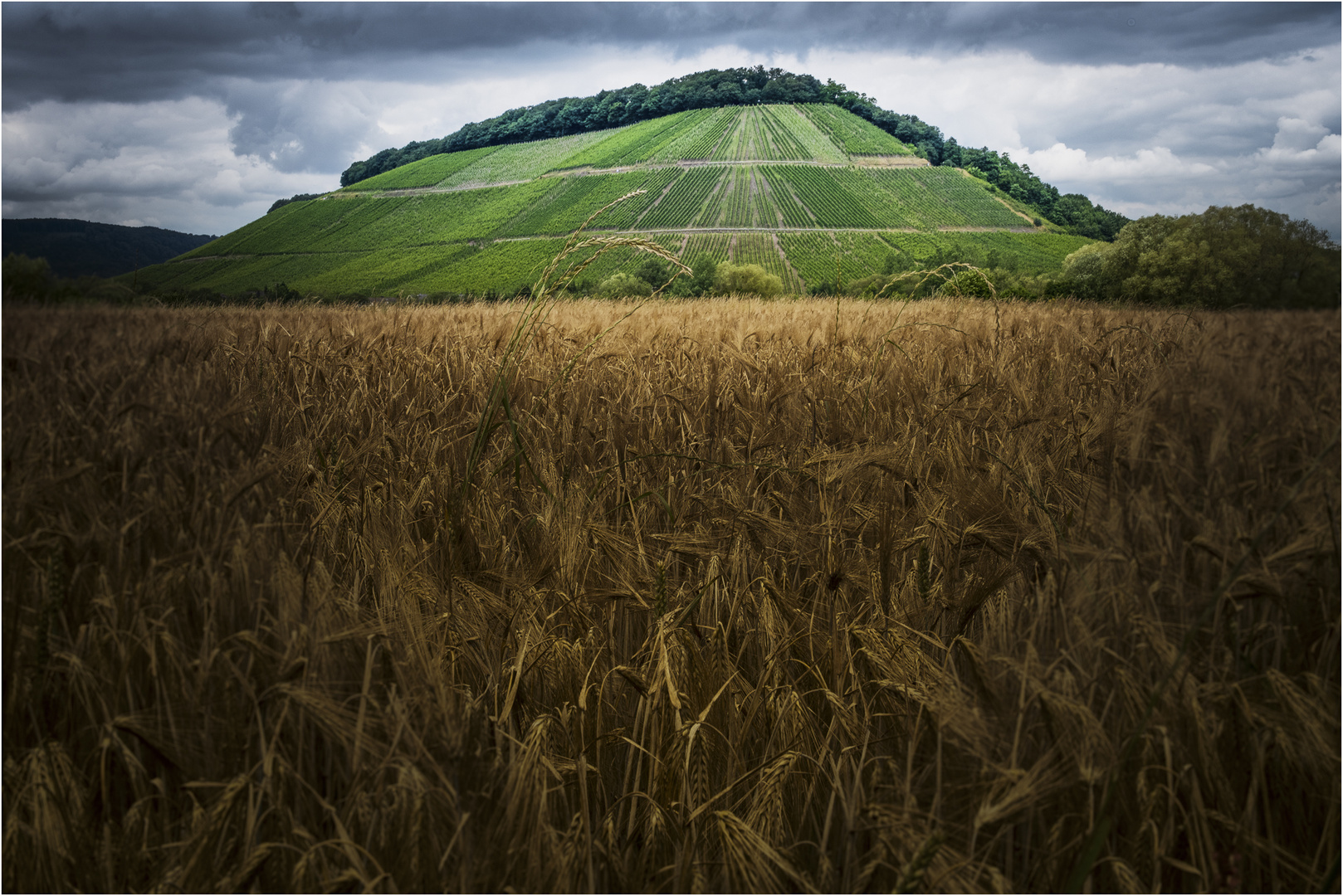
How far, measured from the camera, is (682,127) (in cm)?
9488

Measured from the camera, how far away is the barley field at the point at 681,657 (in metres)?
0.77

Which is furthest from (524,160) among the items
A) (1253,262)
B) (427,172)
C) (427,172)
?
(1253,262)

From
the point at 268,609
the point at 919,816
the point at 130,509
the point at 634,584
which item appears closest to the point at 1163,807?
the point at 919,816

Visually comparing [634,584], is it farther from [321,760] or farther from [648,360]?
[648,360]

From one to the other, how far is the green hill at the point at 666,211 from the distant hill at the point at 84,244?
185 ft

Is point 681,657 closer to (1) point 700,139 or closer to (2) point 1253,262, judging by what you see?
(2) point 1253,262

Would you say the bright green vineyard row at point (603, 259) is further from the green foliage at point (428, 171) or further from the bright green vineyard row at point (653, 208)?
the green foliage at point (428, 171)

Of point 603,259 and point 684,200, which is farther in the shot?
point 684,200

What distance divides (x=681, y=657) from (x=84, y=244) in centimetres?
145

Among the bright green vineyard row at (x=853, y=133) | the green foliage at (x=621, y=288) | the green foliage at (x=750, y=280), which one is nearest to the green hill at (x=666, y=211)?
the bright green vineyard row at (x=853, y=133)

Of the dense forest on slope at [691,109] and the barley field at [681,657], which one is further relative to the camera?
the dense forest on slope at [691,109]

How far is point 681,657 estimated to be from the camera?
44.2 inches

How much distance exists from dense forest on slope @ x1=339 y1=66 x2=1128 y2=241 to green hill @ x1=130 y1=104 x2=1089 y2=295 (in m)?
1.41

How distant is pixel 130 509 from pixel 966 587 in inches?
58.3
